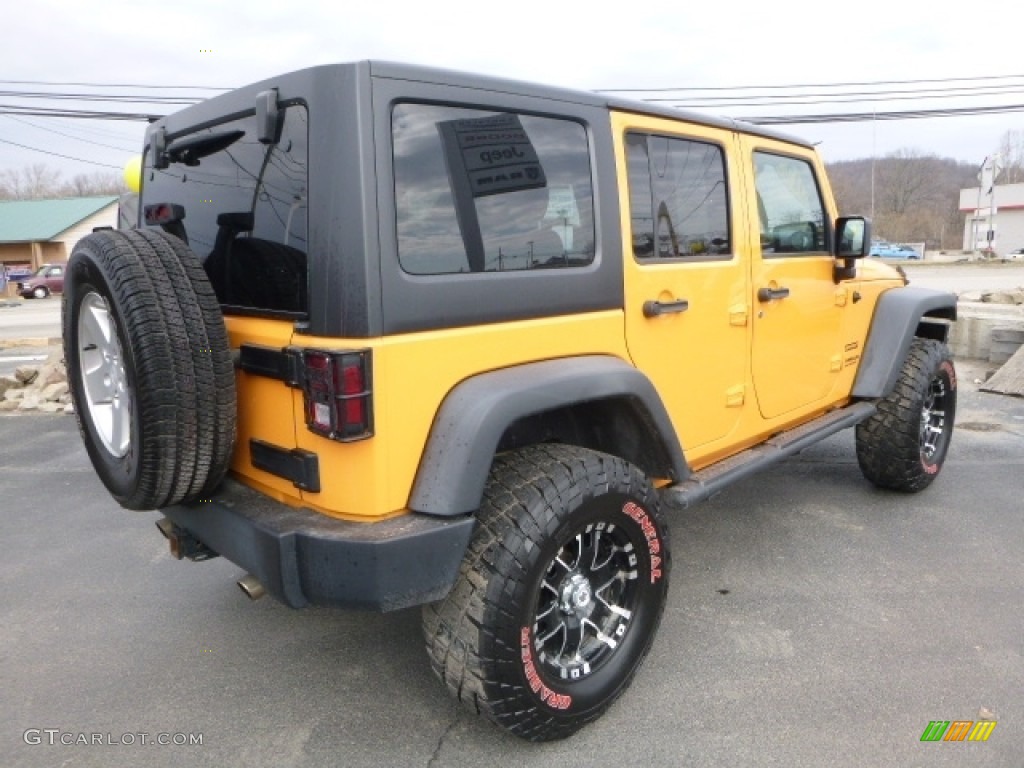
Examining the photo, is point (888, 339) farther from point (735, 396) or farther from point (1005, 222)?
point (1005, 222)

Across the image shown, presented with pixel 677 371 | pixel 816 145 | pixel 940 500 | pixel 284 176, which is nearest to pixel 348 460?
pixel 284 176

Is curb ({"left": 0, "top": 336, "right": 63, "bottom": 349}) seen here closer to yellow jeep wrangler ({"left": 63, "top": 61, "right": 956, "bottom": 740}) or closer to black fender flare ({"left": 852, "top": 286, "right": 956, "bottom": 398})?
yellow jeep wrangler ({"left": 63, "top": 61, "right": 956, "bottom": 740})

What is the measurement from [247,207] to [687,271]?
163 cm

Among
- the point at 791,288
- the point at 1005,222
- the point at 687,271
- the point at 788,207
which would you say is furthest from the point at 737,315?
the point at 1005,222

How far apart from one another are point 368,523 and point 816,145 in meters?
3.24

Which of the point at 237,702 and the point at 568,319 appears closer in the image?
the point at 568,319

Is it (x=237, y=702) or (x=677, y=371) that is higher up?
(x=677, y=371)

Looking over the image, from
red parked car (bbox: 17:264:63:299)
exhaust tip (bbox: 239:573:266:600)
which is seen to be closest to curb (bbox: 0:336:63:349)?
exhaust tip (bbox: 239:573:266:600)

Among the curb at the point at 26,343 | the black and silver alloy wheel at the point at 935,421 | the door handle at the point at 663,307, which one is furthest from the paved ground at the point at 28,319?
the black and silver alloy wheel at the point at 935,421

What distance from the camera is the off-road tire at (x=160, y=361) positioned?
2105 millimetres

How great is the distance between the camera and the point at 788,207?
371cm

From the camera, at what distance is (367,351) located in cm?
201

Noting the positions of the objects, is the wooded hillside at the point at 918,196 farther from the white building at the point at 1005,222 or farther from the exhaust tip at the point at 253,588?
the exhaust tip at the point at 253,588

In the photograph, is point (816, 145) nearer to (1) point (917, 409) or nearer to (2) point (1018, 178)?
(1) point (917, 409)
